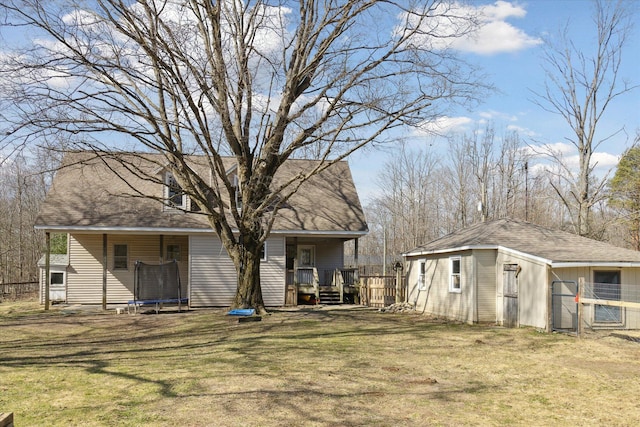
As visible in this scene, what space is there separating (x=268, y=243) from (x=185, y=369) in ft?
44.3

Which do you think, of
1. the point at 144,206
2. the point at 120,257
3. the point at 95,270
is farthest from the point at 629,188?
the point at 95,270

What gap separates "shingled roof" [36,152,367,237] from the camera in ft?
72.7

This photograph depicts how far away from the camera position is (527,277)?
16625 mm

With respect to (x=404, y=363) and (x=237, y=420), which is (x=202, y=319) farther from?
(x=237, y=420)

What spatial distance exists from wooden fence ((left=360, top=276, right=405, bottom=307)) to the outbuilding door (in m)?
7.22

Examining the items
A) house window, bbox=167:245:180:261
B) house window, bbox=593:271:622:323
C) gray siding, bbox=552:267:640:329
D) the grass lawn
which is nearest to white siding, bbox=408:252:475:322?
the grass lawn

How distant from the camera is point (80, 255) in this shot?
80.6 feet

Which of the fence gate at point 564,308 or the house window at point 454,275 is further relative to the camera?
the house window at point 454,275

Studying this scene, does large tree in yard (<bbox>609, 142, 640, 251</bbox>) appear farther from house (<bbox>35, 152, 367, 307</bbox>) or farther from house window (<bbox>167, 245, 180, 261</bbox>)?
house window (<bbox>167, 245, 180, 261</bbox>)

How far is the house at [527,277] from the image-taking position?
16.0 metres

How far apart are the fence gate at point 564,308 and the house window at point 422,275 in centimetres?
669

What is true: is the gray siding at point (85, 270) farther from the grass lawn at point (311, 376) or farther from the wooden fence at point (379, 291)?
the wooden fence at point (379, 291)

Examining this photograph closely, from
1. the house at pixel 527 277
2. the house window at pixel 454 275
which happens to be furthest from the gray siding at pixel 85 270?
the house window at pixel 454 275

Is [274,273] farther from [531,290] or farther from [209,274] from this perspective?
[531,290]
